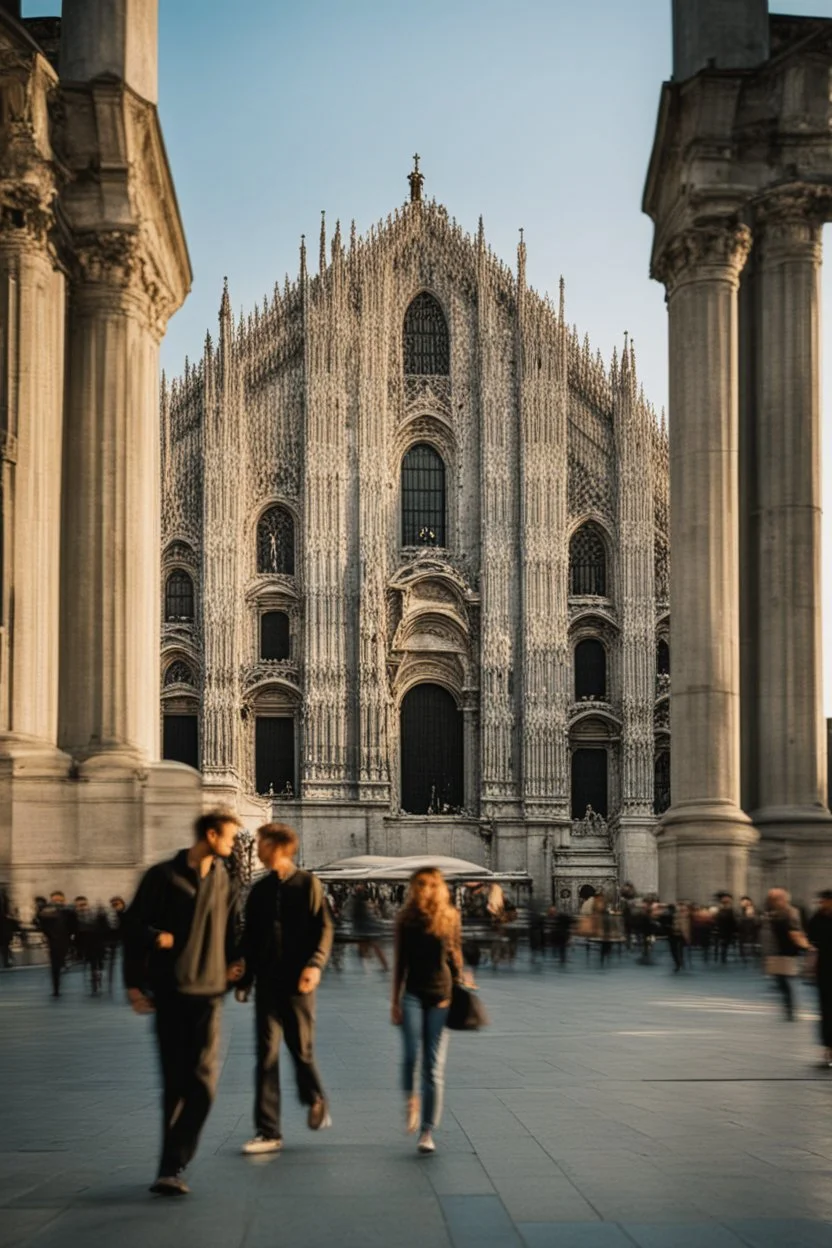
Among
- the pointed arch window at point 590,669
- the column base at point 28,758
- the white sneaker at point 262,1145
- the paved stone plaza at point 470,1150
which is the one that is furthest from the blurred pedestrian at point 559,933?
the pointed arch window at point 590,669

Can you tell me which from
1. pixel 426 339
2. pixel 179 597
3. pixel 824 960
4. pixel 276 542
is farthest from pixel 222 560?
pixel 824 960

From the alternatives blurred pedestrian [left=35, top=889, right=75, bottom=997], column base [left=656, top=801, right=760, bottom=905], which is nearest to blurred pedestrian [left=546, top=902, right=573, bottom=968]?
column base [left=656, top=801, right=760, bottom=905]

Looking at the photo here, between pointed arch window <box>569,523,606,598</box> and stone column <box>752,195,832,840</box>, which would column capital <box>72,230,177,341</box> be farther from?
pointed arch window <box>569,523,606,598</box>

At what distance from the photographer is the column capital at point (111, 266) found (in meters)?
27.7

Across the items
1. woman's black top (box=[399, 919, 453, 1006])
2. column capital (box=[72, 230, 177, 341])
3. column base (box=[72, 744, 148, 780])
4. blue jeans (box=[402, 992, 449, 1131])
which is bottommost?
Answer: blue jeans (box=[402, 992, 449, 1131])

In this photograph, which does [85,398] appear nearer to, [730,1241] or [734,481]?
[734,481]

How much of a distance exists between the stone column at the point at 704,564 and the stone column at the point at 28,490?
9196 millimetres

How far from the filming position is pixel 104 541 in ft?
90.4

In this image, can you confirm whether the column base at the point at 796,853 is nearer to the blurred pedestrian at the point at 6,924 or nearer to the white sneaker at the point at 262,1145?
the blurred pedestrian at the point at 6,924

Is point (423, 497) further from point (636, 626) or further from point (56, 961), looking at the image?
point (56, 961)

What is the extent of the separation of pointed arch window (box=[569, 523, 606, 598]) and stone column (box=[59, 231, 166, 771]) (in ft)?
117

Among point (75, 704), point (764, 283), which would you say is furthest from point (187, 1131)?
point (764, 283)

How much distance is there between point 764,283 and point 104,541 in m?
10.8

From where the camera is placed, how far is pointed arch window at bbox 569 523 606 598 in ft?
207
